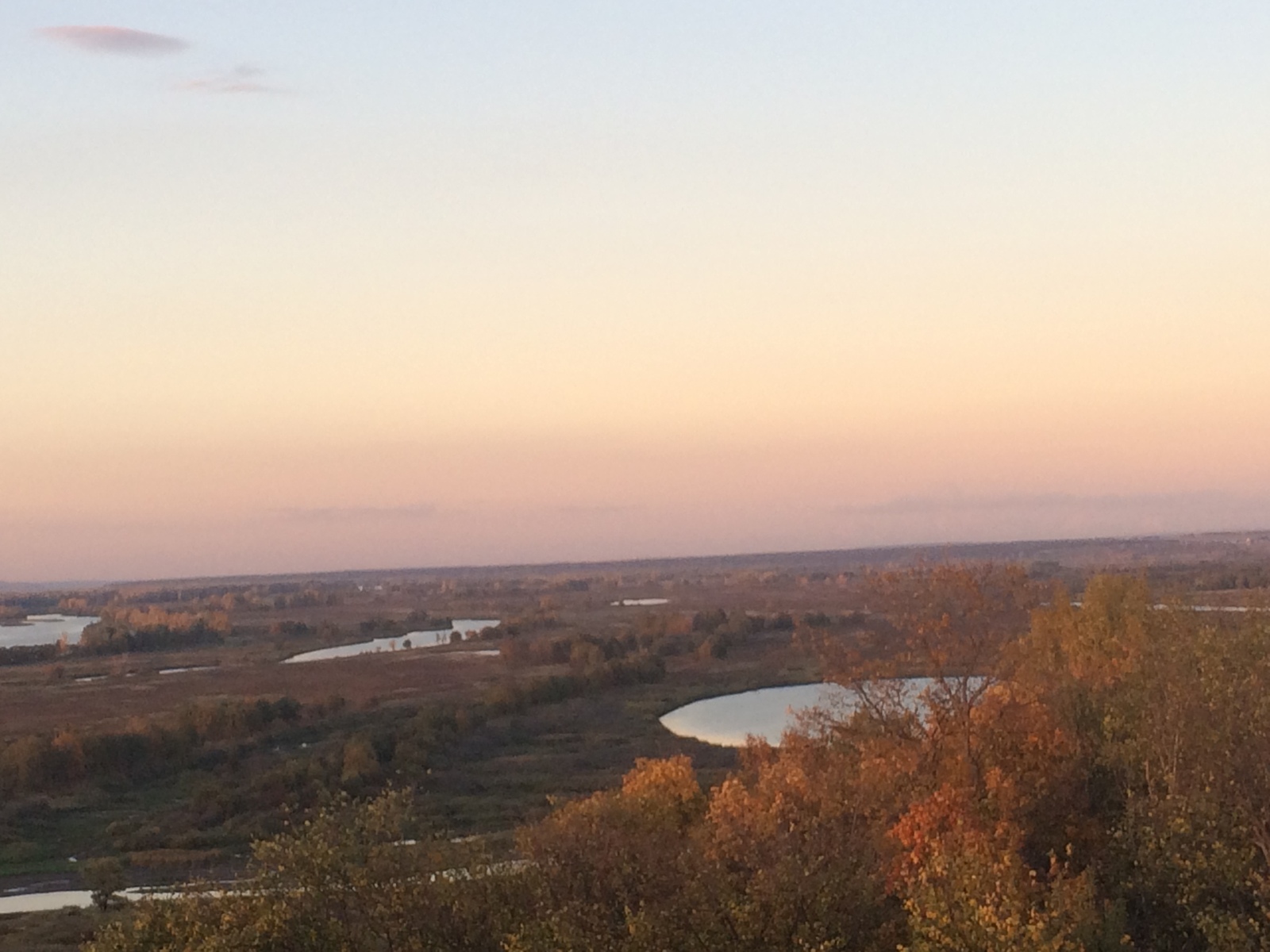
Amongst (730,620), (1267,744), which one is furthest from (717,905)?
(730,620)

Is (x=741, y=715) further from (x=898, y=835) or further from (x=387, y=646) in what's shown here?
(x=387, y=646)

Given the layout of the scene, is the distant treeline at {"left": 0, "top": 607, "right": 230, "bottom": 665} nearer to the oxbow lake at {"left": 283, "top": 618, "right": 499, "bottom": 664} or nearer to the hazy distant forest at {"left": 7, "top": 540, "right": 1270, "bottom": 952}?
the oxbow lake at {"left": 283, "top": 618, "right": 499, "bottom": 664}

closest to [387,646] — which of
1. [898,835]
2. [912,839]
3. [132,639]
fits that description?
[132,639]

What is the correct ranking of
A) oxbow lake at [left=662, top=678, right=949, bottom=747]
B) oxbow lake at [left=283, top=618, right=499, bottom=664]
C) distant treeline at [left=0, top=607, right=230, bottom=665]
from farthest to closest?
distant treeline at [left=0, top=607, right=230, bottom=665] → oxbow lake at [left=283, top=618, right=499, bottom=664] → oxbow lake at [left=662, top=678, right=949, bottom=747]

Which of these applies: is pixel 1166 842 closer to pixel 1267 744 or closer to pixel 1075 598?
pixel 1267 744

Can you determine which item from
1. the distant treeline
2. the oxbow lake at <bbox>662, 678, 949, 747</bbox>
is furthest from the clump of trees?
the distant treeline

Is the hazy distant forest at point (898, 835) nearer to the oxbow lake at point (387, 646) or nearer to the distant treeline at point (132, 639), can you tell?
the oxbow lake at point (387, 646)
